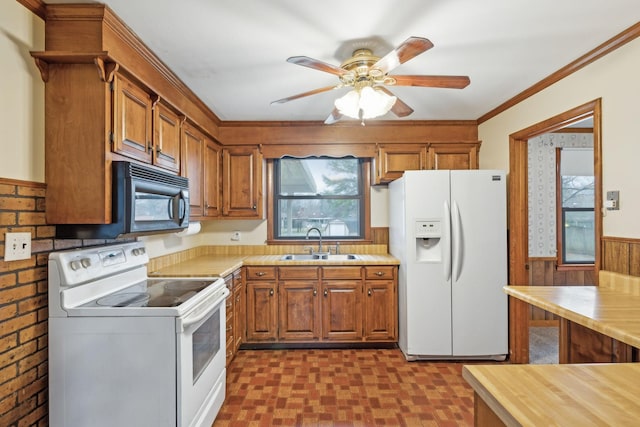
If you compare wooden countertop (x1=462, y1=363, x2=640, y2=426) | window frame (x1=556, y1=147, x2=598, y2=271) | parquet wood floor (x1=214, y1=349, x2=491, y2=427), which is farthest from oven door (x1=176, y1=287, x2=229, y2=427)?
window frame (x1=556, y1=147, x2=598, y2=271)

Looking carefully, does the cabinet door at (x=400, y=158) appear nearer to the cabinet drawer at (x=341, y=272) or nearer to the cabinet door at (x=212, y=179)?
the cabinet drawer at (x=341, y=272)

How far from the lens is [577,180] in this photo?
413cm

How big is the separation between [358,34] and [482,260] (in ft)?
7.27

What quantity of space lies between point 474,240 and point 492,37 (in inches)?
67.3

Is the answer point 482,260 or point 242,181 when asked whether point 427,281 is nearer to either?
point 482,260

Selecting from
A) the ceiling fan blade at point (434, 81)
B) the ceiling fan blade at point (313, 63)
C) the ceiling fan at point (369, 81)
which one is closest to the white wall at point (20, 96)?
the ceiling fan blade at point (313, 63)

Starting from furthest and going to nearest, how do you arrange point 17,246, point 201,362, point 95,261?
1. point 201,362
2. point 95,261
3. point 17,246

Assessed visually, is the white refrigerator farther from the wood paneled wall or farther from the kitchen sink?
the wood paneled wall

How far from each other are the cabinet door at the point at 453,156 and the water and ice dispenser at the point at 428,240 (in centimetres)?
83

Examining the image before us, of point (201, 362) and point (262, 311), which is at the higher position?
point (201, 362)

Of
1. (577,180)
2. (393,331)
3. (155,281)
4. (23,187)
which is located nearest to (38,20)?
(23,187)

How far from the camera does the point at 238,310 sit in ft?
10.3

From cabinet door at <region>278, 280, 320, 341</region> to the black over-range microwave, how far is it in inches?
62.1

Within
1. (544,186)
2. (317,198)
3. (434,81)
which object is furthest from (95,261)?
(544,186)
